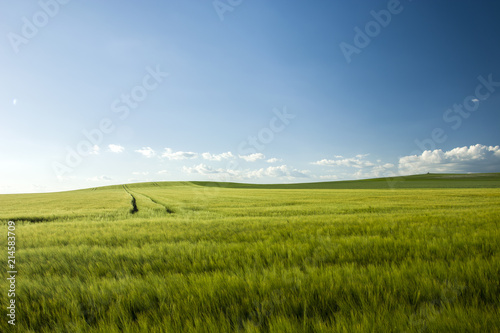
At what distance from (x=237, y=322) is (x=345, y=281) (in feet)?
4.03

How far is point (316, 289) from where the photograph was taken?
7.07 ft

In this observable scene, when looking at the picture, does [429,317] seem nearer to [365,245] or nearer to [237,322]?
[237,322]

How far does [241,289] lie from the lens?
2.23 m

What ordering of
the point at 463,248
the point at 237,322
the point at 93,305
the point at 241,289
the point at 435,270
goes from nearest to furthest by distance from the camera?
the point at 237,322
the point at 93,305
the point at 241,289
the point at 435,270
the point at 463,248

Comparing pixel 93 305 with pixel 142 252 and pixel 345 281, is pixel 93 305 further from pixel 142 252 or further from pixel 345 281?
pixel 345 281

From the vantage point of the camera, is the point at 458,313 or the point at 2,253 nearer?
the point at 458,313

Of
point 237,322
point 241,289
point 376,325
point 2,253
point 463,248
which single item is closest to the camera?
point 376,325

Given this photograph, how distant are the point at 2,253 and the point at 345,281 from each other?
642cm

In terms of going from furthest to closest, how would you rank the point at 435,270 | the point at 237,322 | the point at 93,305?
the point at 435,270 < the point at 93,305 < the point at 237,322

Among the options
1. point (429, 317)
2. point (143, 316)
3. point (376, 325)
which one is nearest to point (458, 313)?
point (429, 317)

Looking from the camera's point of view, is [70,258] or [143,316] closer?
A: [143,316]

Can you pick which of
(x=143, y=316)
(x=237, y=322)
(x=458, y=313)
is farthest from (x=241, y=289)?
(x=458, y=313)

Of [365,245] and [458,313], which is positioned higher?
[458,313]

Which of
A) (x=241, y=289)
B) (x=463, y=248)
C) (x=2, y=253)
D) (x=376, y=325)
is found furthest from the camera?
(x=2, y=253)
